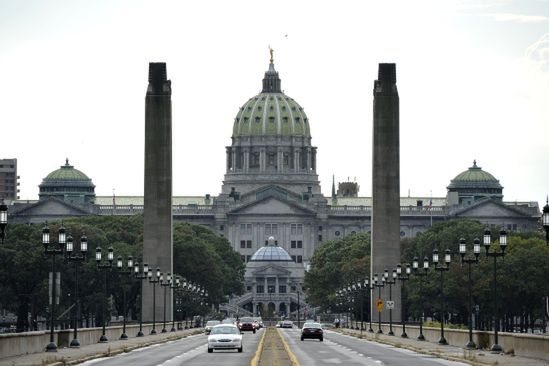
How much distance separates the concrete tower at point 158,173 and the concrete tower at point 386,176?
20986 millimetres

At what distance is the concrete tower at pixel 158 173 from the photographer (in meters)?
175

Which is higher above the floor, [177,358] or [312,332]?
[312,332]

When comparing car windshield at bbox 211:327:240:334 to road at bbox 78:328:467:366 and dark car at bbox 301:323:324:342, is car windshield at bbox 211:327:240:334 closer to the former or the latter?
road at bbox 78:328:467:366

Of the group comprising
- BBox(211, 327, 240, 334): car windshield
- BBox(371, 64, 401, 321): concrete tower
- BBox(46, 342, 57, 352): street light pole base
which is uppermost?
BBox(371, 64, 401, 321): concrete tower

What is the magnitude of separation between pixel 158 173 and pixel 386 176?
917 inches

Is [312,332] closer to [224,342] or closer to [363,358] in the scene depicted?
[224,342]

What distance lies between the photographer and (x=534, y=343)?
2970 inches

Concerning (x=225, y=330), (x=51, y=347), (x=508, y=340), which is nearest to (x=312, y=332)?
(x=225, y=330)

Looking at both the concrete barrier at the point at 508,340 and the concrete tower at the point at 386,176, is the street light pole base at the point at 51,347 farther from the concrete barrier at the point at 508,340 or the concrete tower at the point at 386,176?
the concrete tower at the point at 386,176

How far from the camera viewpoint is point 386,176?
171000 millimetres

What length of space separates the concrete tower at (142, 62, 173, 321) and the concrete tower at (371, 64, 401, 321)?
21.0 meters

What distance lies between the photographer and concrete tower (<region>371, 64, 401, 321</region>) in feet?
555

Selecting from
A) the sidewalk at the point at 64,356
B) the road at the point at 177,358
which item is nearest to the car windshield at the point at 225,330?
the road at the point at 177,358

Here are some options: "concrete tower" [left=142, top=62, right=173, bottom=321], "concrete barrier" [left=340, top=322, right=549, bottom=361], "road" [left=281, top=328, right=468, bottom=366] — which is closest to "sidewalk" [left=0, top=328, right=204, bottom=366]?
"road" [left=281, top=328, right=468, bottom=366]
